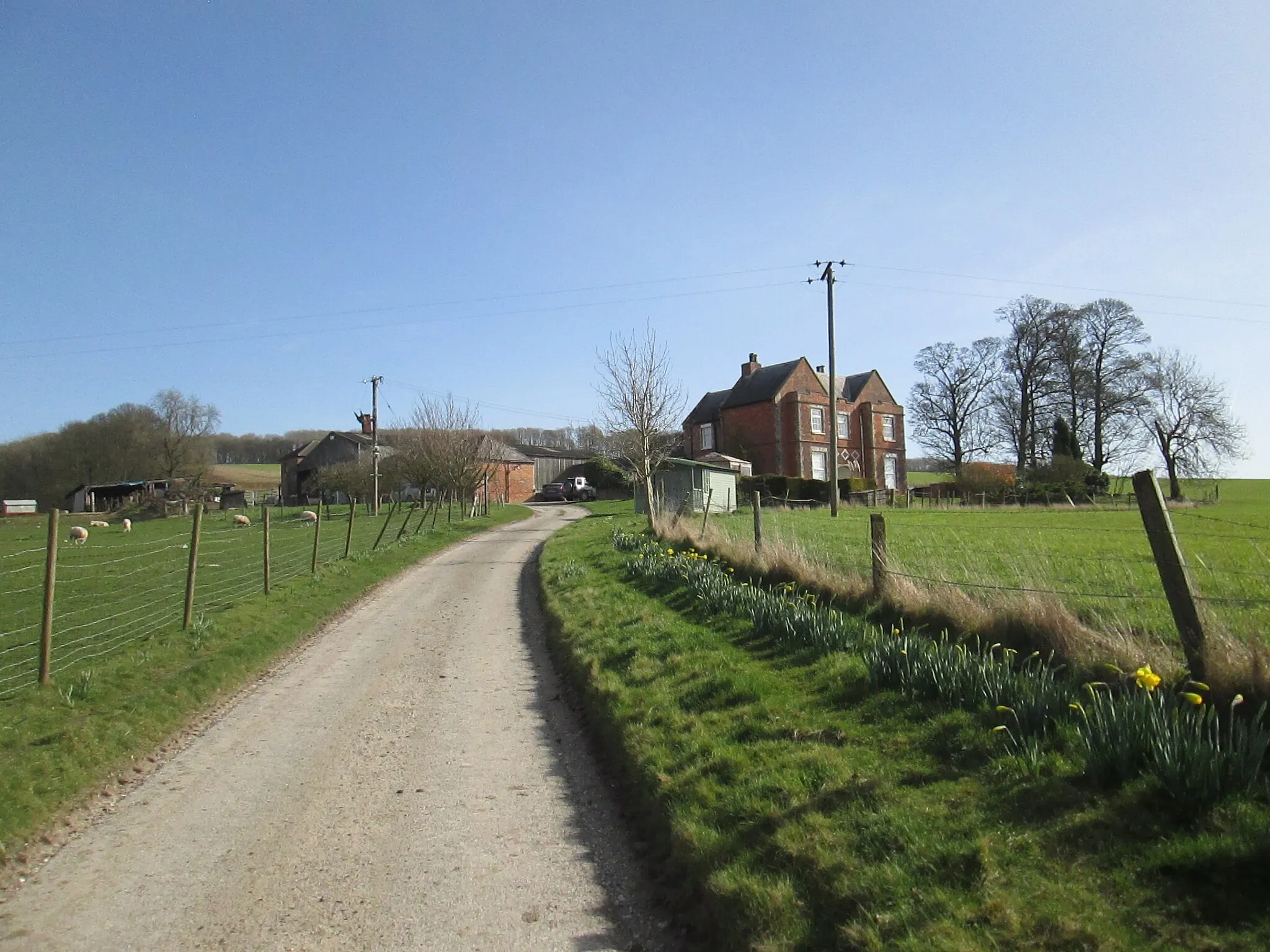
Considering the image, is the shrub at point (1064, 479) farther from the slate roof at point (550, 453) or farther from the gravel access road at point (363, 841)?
the slate roof at point (550, 453)

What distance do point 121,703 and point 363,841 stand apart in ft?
11.9

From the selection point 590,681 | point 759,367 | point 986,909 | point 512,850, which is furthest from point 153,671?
point 759,367

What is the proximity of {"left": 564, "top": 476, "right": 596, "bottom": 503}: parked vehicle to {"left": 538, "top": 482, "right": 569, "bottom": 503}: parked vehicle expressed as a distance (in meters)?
0.17

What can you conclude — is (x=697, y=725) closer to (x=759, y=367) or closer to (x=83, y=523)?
(x=83, y=523)

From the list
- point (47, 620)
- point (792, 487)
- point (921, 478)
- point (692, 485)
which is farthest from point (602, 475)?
point (47, 620)

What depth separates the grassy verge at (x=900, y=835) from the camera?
313 centimetres

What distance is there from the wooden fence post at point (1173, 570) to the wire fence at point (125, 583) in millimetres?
9007

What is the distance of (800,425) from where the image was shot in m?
48.8

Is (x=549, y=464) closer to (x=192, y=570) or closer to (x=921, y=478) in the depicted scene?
(x=921, y=478)

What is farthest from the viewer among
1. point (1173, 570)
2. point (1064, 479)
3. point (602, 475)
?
point (602, 475)

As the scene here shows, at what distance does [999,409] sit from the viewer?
5238 cm

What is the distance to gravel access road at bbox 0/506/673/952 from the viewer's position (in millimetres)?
3949

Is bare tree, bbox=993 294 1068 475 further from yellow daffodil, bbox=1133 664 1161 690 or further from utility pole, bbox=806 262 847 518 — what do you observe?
yellow daffodil, bbox=1133 664 1161 690

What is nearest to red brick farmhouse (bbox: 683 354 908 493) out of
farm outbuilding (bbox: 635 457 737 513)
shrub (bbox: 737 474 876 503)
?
shrub (bbox: 737 474 876 503)
